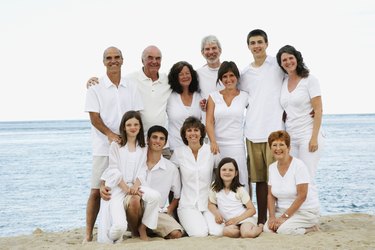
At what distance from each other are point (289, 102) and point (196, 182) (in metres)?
1.49

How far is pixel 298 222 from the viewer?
5.94 metres

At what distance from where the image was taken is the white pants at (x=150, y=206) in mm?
5871

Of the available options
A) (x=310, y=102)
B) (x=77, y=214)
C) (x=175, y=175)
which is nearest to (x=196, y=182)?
(x=175, y=175)

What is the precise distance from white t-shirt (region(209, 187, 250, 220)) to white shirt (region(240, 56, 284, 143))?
2.34 feet

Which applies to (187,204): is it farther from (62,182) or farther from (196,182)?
(62,182)

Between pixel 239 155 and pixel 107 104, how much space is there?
175 centimetres

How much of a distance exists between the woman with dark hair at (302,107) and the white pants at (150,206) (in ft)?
5.78

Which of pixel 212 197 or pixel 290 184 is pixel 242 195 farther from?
pixel 290 184

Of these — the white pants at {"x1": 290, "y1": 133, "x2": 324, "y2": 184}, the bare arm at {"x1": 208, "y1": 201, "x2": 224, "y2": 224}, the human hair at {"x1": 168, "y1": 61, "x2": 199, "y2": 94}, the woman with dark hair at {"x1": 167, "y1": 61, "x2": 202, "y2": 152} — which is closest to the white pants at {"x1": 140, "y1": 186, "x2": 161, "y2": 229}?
the bare arm at {"x1": 208, "y1": 201, "x2": 224, "y2": 224}

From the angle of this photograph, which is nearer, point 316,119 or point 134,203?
point 134,203

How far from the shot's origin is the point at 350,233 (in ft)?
19.8

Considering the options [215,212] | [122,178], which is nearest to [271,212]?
[215,212]

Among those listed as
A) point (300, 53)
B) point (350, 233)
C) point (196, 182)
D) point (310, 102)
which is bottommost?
point (350, 233)

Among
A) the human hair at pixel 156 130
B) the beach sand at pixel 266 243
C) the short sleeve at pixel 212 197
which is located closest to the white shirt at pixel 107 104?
the human hair at pixel 156 130
